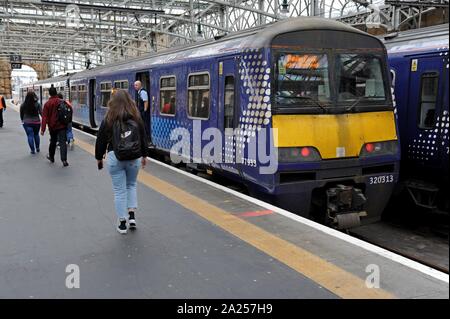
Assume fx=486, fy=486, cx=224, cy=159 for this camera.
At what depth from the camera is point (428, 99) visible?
7391 millimetres

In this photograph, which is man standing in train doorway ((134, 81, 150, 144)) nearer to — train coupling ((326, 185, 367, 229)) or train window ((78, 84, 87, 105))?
train coupling ((326, 185, 367, 229))

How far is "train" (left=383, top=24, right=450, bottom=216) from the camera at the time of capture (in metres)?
7.07

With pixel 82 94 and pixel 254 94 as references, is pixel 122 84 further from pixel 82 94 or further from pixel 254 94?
pixel 254 94

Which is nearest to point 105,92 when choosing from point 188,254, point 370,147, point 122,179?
point 370,147

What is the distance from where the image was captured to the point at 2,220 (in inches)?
230

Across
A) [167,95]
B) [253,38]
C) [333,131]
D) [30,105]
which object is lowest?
[333,131]

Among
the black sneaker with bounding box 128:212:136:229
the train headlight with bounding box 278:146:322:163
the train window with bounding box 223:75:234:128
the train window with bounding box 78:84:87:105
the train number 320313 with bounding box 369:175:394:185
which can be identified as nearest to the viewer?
the black sneaker with bounding box 128:212:136:229

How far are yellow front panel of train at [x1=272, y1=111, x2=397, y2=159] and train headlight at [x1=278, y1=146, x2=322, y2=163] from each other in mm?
54

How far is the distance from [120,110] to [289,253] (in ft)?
7.43

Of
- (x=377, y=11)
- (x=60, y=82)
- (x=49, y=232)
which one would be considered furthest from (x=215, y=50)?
(x=60, y=82)

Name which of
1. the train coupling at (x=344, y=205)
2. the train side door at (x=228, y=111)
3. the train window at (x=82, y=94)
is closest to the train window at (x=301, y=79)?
the train side door at (x=228, y=111)

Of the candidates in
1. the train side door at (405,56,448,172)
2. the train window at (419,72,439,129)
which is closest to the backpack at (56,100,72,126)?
the train side door at (405,56,448,172)

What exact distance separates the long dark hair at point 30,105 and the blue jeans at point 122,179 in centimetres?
679

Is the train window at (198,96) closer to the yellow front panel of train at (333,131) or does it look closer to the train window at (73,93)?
the yellow front panel of train at (333,131)
